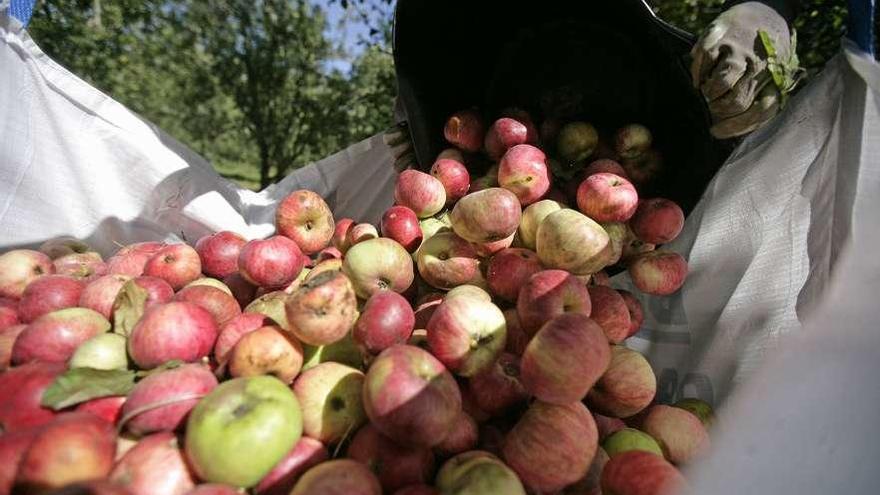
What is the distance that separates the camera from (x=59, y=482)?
39.2 inches

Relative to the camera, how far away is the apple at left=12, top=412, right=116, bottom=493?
3.26ft

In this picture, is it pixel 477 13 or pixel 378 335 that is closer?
pixel 378 335

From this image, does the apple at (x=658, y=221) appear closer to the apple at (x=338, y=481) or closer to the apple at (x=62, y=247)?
the apple at (x=338, y=481)

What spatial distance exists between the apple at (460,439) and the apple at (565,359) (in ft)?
0.75

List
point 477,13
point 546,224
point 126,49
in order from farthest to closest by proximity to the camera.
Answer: point 126,49, point 477,13, point 546,224

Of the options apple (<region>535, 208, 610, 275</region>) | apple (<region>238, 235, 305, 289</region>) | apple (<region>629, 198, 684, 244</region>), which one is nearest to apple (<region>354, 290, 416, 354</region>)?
apple (<region>238, 235, 305, 289</region>)

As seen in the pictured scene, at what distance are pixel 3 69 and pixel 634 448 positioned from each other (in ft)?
8.97

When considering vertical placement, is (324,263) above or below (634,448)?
above

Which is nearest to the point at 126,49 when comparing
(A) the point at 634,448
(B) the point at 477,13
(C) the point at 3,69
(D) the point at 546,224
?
(C) the point at 3,69

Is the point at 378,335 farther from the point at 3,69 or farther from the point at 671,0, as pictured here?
the point at 671,0

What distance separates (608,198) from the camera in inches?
72.7

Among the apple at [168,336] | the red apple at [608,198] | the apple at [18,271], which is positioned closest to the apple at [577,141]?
the red apple at [608,198]

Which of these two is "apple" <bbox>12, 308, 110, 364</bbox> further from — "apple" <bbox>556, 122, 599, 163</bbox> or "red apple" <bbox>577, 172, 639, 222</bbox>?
"apple" <bbox>556, 122, 599, 163</bbox>

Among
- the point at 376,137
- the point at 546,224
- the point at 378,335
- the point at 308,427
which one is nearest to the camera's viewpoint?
the point at 308,427
